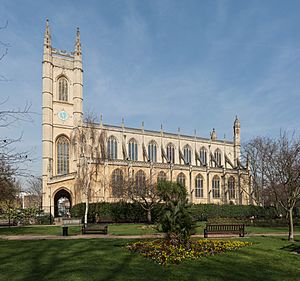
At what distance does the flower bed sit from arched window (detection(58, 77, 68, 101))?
4191 centimetres

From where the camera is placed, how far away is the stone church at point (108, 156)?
45.1m

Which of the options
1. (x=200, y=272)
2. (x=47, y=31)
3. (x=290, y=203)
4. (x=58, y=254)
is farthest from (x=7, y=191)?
(x=47, y=31)

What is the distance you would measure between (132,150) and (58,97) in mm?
14721

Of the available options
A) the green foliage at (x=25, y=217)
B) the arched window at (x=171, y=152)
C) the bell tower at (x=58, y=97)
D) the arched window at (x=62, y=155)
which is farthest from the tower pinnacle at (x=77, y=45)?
the green foliage at (x=25, y=217)

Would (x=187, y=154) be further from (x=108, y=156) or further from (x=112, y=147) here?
(x=108, y=156)

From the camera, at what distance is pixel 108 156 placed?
49156 millimetres

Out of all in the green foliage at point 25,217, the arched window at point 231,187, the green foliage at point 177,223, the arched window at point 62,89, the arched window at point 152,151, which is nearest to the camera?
the green foliage at point 177,223

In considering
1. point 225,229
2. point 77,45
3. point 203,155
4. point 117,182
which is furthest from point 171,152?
point 225,229

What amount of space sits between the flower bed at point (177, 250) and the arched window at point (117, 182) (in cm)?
2561

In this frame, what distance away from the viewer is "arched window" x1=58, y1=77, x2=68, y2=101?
52281 millimetres

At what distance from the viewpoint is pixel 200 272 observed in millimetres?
9648

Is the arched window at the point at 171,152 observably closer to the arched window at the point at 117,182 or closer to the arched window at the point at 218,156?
the arched window at the point at 218,156

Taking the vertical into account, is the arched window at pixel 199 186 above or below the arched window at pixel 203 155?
below

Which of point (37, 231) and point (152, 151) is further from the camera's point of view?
point (152, 151)
